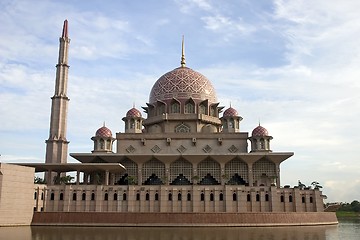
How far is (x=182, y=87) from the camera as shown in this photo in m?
46.6

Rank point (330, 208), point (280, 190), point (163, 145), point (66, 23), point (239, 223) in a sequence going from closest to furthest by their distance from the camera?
point (239, 223) < point (280, 190) < point (330, 208) < point (163, 145) < point (66, 23)

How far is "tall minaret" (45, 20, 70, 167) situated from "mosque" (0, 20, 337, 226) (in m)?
0.11

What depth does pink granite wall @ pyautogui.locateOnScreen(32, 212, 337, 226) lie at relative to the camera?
30.8 meters

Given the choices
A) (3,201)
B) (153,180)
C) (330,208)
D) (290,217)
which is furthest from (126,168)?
(330,208)

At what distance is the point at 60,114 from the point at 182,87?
46.8 ft

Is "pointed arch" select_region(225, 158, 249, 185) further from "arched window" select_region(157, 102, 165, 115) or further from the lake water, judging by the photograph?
the lake water

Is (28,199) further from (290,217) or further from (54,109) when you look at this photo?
(290,217)

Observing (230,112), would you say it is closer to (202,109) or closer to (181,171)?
(202,109)

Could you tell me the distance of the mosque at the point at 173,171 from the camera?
104 feet

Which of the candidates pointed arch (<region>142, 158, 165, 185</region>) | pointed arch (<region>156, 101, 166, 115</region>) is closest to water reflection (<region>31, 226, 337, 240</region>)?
pointed arch (<region>142, 158, 165, 185</region>)

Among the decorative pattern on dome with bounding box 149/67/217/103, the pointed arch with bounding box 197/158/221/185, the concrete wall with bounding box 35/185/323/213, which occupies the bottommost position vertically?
the concrete wall with bounding box 35/185/323/213

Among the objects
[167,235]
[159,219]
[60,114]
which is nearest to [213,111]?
[60,114]

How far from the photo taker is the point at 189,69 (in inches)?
1959

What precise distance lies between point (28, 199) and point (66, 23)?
23939mm
